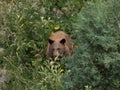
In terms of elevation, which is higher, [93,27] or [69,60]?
[93,27]

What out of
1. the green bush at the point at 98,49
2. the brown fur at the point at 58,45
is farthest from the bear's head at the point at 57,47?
the green bush at the point at 98,49

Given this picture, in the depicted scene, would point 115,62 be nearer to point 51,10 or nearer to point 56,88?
point 56,88

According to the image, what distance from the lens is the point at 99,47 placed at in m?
5.79

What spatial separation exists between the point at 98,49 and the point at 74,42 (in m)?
1.51

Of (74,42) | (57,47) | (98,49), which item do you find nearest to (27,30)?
(57,47)

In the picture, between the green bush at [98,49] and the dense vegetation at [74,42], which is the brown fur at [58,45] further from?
the green bush at [98,49]

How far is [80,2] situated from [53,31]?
0.77m

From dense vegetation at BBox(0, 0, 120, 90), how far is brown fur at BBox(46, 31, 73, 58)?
0.37 feet

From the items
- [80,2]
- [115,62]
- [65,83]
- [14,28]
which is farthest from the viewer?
[80,2]

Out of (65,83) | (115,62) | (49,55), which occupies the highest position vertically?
(115,62)

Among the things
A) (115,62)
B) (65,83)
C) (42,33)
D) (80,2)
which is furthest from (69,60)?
(80,2)

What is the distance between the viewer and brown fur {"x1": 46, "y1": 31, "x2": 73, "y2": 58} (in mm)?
8445

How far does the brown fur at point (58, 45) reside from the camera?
27.7 feet

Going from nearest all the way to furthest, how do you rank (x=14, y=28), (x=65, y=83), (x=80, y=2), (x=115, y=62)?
(x=115, y=62) < (x=65, y=83) < (x=14, y=28) < (x=80, y=2)
